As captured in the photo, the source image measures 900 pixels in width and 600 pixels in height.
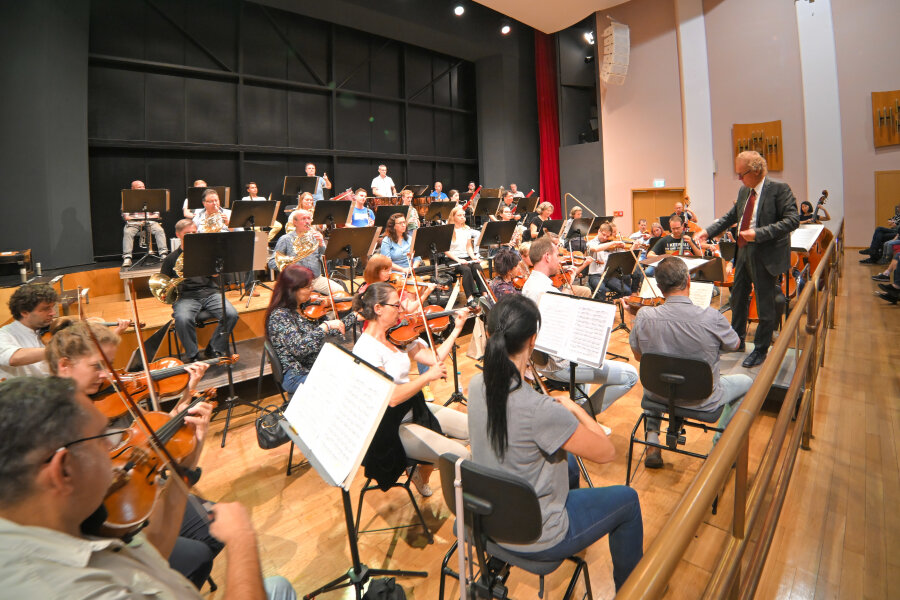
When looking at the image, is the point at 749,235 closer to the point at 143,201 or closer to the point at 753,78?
the point at 143,201

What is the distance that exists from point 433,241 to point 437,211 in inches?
103

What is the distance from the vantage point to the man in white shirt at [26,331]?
9.55 feet

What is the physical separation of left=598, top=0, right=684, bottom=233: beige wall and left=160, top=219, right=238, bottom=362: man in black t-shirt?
11.3m

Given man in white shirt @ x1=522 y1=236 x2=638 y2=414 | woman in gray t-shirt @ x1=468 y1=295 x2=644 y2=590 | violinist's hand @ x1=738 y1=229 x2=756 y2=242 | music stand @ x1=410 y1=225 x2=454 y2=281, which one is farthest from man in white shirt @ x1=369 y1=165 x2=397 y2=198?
woman in gray t-shirt @ x1=468 y1=295 x2=644 y2=590

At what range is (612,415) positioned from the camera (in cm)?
379

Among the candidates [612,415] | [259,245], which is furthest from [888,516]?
[259,245]

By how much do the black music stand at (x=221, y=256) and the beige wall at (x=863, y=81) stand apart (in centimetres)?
1240

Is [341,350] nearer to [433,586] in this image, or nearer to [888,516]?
[433,586]

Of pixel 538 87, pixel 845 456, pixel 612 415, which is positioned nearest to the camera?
pixel 845 456

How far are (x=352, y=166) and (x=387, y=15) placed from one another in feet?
10.5

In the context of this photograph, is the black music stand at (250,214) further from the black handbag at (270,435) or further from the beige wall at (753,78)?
the beige wall at (753,78)

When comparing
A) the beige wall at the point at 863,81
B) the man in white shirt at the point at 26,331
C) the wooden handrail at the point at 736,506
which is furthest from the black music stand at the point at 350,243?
the beige wall at the point at 863,81

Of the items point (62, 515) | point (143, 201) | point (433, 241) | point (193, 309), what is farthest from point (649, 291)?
point (143, 201)

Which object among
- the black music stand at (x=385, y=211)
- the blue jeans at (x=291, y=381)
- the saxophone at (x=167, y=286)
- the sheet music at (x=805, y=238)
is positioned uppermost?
the black music stand at (x=385, y=211)
